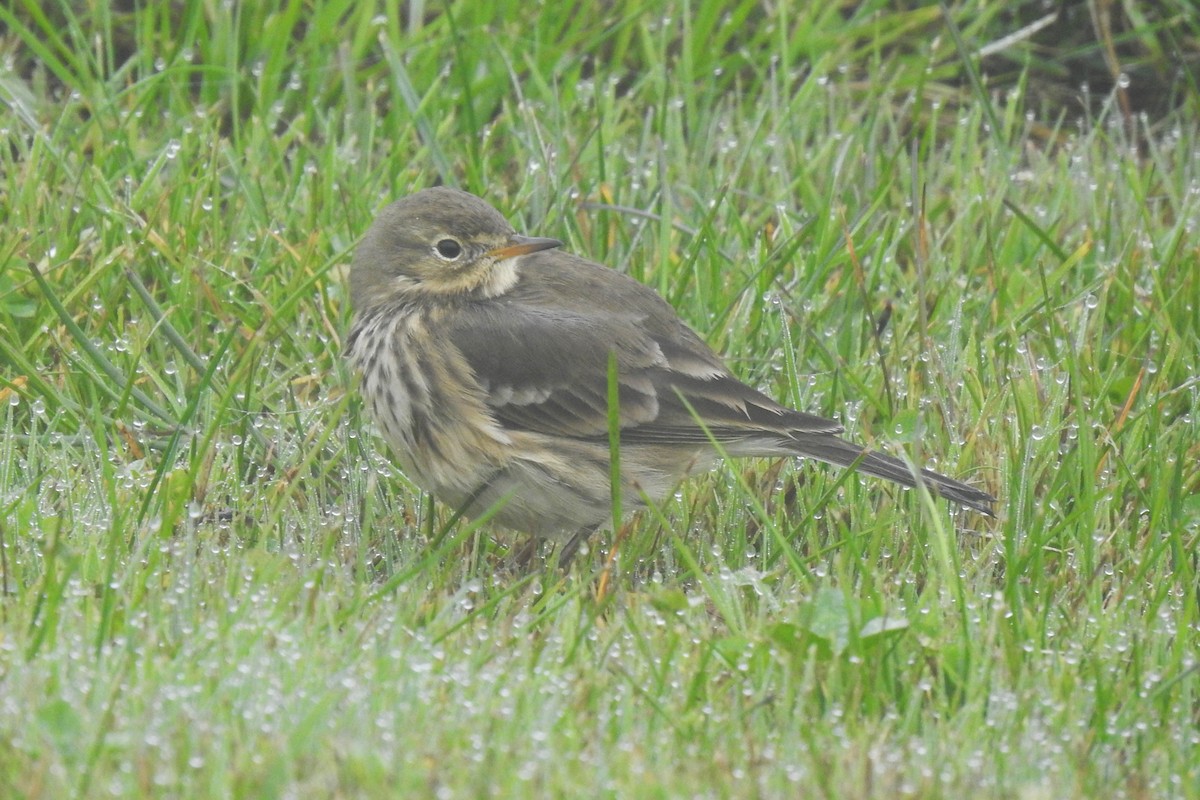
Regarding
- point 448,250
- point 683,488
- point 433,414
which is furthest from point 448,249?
point 683,488

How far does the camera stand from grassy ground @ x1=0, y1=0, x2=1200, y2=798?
3.14 meters

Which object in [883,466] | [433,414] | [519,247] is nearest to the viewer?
[883,466]

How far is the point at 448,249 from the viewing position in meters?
4.72

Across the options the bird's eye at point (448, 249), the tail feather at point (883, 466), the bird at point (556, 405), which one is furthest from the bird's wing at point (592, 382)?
the bird's eye at point (448, 249)

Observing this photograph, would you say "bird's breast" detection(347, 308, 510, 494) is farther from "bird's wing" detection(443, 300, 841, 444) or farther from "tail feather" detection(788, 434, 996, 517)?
"tail feather" detection(788, 434, 996, 517)

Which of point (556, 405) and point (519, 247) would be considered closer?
point (556, 405)

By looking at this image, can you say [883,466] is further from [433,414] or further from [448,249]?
[448,249]

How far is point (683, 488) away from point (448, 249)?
2.90 feet

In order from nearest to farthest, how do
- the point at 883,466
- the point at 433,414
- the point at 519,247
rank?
the point at 883,466, the point at 433,414, the point at 519,247

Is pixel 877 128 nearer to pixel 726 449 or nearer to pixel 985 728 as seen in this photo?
pixel 726 449

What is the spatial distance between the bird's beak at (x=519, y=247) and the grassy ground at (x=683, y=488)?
20.0 inches

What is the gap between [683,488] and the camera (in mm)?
4762

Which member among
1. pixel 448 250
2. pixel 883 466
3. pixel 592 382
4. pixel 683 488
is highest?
pixel 448 250

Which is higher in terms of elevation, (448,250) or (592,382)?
(448,250)
